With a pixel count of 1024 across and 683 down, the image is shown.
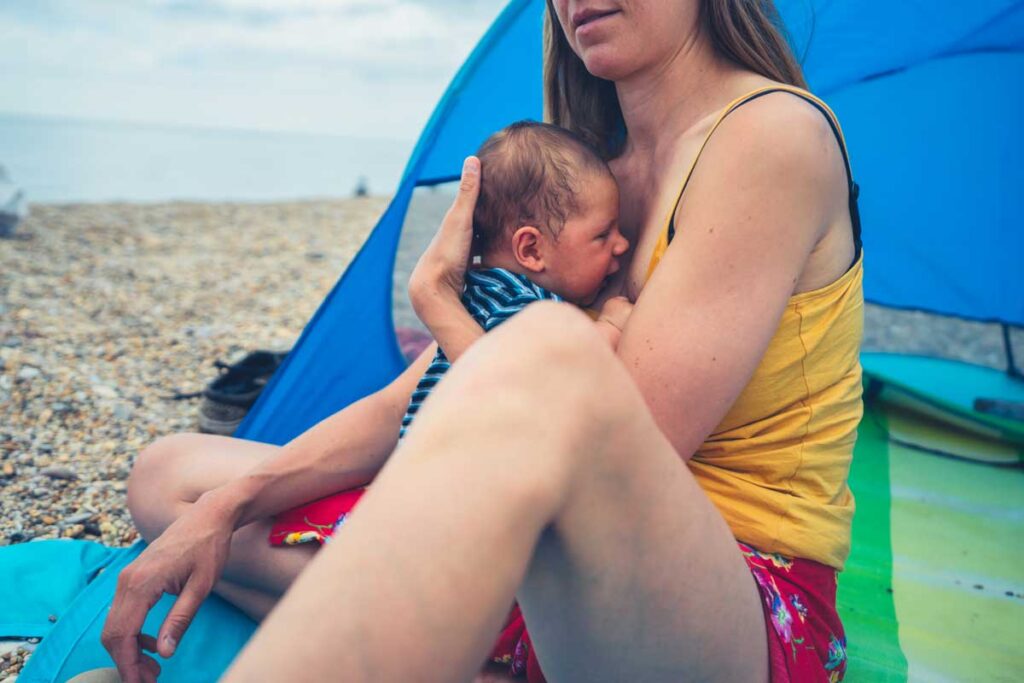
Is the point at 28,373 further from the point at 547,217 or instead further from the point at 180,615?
the point at 547,217

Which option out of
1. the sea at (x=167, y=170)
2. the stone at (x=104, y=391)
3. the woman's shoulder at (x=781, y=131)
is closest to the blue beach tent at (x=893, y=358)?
the woman's shoulder at (x=781, y=131)

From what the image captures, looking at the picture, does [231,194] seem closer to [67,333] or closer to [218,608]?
[67,333]

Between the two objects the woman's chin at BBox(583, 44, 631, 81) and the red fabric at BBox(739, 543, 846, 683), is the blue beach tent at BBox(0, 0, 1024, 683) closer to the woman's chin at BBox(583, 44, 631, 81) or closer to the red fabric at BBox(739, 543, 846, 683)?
the red fabric at BBox(739, 543, 846, 683)

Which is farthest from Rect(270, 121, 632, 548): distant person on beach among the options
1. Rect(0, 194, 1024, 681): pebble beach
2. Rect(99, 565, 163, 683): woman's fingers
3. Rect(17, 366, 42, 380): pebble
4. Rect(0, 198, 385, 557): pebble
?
Rect(17, 366, 42, 380): pebble

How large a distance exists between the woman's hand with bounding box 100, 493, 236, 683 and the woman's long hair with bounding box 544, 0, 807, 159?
4.14 ft

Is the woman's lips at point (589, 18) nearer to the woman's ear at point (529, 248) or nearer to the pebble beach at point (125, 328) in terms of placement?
the woman's ear at point (529, 248)

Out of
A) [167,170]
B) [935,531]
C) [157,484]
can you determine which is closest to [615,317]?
[157,484]

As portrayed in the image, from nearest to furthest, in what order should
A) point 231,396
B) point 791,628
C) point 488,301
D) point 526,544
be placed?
point 526,544 → point 791,628 → point 488,301 → point 231,396

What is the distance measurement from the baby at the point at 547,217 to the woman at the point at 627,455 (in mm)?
70

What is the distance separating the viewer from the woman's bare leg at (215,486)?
1797 millimetres

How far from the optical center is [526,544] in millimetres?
877

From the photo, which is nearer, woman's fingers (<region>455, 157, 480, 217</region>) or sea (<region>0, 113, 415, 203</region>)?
woman's fingers (<region>455, 157, 480, 217</region>)

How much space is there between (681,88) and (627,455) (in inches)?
41.7

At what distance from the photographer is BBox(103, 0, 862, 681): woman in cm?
83
